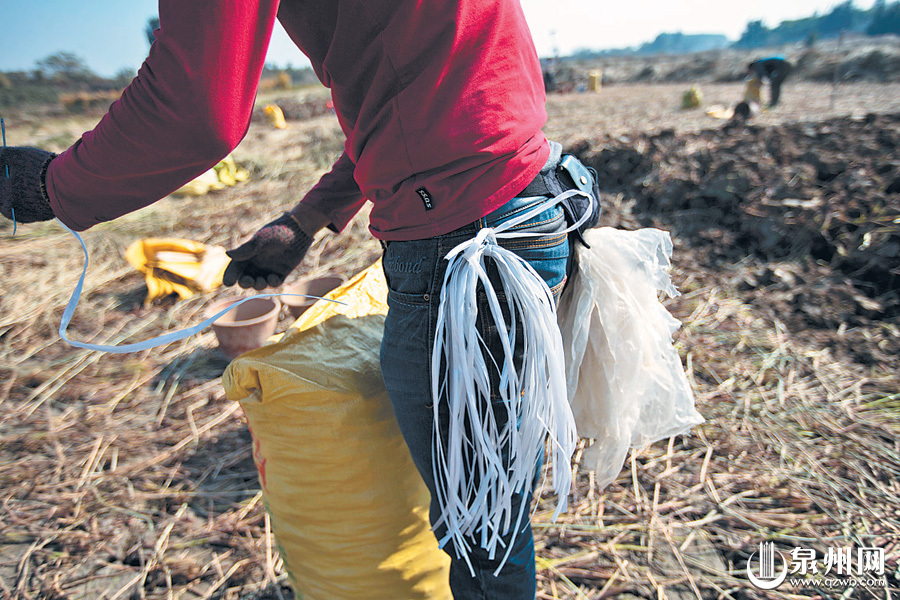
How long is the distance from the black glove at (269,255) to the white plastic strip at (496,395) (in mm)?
545

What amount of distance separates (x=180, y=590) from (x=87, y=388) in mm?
1372

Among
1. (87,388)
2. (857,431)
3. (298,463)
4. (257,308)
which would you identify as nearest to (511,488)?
(298,463)

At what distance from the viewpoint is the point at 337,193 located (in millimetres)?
1214

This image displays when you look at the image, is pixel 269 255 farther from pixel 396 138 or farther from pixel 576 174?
pixel 576 174

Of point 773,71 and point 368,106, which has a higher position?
point 368,106

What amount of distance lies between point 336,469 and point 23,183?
829 millimetres

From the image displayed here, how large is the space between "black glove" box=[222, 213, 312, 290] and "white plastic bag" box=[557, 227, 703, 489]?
684 mm

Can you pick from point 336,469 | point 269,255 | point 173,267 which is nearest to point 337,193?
point 269,255

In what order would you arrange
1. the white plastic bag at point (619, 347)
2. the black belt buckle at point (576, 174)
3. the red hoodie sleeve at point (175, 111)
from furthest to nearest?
1. the white plastic bag at point (619, 347)
2. the black belt buckle at point (576, 174)
3. the red hoodie sleeve at point (175, 111)

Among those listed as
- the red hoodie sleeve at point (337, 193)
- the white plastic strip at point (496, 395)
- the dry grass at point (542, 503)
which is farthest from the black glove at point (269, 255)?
the dry grass at point (542, 503)

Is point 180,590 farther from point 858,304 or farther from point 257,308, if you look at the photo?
point 858,304

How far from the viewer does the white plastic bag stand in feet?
3.59

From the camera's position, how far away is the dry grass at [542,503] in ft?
4.70

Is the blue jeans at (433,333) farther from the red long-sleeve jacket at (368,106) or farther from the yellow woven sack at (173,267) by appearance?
the yellow woven sack at (173,267)
